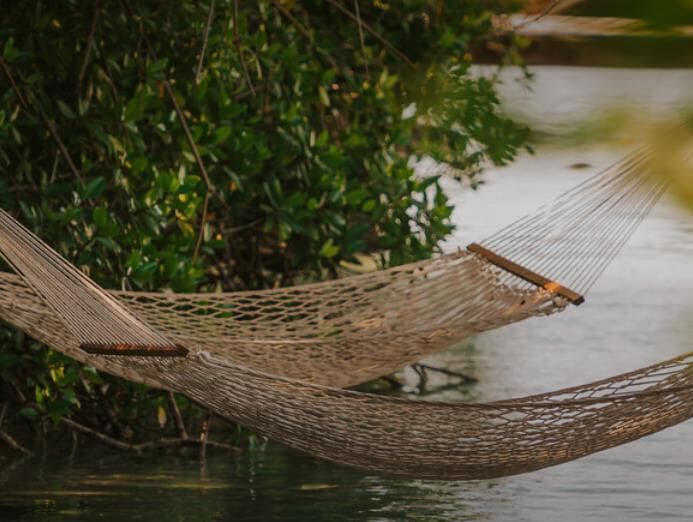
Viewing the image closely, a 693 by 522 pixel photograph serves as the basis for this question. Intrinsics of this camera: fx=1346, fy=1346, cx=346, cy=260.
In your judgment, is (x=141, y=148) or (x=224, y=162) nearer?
(x=141, y=148)

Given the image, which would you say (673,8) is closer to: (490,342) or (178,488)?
(178,488)

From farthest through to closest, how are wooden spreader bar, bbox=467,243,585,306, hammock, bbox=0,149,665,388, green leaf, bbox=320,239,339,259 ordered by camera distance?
1. green leaf, bbox=320,239,339,259
2. wooden spreader bar, bbox=467,243,585,306
3. hammock, bbox=0,149,665,388

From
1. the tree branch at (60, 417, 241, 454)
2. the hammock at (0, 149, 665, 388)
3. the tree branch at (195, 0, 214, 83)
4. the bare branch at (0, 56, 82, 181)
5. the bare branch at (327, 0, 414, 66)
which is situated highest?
the bare branch at (327, 0, 414, 66)

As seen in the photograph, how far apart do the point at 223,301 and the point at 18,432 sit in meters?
1.19

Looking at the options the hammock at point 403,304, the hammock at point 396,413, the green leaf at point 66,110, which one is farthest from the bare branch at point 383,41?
the hammock at point 396,413

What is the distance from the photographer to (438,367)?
4812mm

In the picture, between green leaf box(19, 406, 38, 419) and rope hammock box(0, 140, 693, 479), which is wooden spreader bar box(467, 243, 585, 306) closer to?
rope hammock box(0, 140, 693, 479)

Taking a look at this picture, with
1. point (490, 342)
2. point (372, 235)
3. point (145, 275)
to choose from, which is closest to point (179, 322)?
point (145, 275)

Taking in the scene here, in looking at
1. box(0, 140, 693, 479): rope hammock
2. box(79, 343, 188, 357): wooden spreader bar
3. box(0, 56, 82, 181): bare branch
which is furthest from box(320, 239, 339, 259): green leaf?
box(79, 343, 188, 357): wooden spreader bar

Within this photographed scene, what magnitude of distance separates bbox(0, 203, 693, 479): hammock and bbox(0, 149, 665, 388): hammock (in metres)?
0.19

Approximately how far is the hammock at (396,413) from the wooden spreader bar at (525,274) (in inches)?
21.1

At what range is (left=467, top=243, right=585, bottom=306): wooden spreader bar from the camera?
9.00 feet

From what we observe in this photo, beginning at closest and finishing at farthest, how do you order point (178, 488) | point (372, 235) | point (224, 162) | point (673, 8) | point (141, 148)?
point (673, 8) < point (178, 488) < point (141, 148) < point (224, 162) < point (372, 235)

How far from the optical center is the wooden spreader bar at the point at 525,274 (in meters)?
2.74
